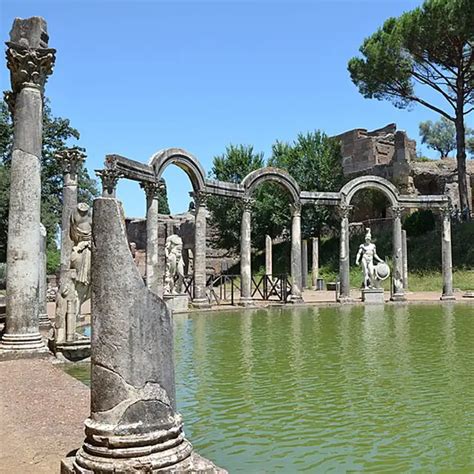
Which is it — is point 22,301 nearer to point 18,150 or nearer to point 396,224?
point 18,150

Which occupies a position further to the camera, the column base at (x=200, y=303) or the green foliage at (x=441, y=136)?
the green foliage at (x=441, y=136)

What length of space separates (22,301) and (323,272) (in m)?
28.1

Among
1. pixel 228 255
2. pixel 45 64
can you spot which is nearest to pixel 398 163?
Result: pixel 228 255

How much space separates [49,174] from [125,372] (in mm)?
32236

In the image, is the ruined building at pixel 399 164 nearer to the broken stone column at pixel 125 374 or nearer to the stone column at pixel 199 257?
the stone column at pixel 199 257

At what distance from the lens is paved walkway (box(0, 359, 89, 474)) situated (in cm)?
391

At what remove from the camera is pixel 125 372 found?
10.7ft

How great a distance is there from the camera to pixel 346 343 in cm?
1048

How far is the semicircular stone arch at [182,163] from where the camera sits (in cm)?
1859

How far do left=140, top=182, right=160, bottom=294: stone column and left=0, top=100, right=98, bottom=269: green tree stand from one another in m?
11.9

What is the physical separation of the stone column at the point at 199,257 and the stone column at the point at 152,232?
72.6 inches

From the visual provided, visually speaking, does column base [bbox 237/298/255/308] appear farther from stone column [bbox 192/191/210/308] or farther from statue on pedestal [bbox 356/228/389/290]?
statue on pedestal [bbox 356/228/389/290]

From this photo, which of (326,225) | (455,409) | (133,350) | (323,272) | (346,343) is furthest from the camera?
(326,225)

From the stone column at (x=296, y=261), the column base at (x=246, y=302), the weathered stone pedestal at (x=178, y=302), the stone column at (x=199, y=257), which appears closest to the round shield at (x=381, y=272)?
the stone column at (x=296, y=261)
